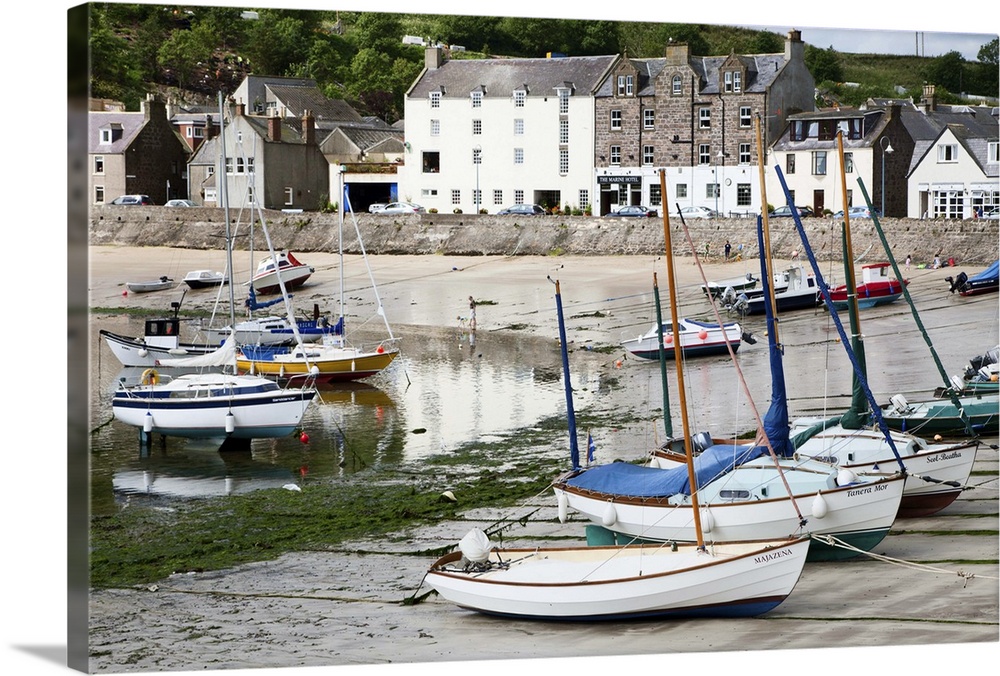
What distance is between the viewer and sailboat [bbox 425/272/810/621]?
9078mm

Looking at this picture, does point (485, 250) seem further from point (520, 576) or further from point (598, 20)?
point (520, 576)

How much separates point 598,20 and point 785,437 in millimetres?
3512

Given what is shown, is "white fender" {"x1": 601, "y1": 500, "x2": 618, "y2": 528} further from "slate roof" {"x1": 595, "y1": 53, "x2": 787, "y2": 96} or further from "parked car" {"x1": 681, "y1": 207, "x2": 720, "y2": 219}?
"parked car" {"x1": 681, "y1": 207, "x2": 720, "y2": 219}

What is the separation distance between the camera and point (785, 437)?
1102 centimetres

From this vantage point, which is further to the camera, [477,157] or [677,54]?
[477,157]

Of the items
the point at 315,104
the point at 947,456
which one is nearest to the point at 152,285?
the point at 315,104

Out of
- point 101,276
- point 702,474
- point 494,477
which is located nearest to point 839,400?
point 494,477

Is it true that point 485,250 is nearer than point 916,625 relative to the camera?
No

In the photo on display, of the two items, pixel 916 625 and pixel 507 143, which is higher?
pixel 507 143

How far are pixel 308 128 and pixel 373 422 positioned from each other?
5.36 metres

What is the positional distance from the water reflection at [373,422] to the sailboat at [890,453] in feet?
14.5

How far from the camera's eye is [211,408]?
15.8 meters

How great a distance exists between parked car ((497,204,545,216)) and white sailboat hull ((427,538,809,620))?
461 centimetres

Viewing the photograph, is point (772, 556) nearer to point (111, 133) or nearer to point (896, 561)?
point (896, 561)
